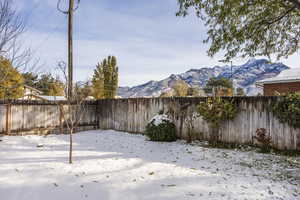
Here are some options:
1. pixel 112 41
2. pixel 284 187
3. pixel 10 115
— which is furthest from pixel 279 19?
pixel 10 115

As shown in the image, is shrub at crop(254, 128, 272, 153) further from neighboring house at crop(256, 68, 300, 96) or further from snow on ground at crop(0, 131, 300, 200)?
neighboring house at crop(256, 68, 300, 96)

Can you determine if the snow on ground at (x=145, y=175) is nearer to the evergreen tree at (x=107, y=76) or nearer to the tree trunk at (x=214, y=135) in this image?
the tree trunk at (x=214, y=135)

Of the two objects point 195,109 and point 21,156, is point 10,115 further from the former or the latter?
point 195,109

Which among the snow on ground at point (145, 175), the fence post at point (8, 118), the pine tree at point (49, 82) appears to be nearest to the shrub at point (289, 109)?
the snow on ground at point (145, 175)

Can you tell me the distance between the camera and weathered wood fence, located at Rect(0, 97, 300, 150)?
5.25m

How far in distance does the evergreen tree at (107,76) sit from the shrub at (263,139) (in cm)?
1324

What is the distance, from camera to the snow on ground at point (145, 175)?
8.43ft

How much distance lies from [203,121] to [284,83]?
27.0 ft

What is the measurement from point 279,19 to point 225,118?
3.33 metres

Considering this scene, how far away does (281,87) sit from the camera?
11.6 metres

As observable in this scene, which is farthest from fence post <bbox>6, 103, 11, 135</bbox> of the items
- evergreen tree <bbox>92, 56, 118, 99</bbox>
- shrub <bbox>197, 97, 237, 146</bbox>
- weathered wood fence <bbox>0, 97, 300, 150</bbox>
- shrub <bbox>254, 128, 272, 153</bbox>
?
evergreen tree <bbox>92, 56, 118, 99</bbox>

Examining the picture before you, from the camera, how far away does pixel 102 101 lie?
9.38 metres

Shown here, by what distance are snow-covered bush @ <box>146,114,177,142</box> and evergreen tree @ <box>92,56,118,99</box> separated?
10762 millimetres

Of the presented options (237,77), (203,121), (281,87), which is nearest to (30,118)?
(203,121)
